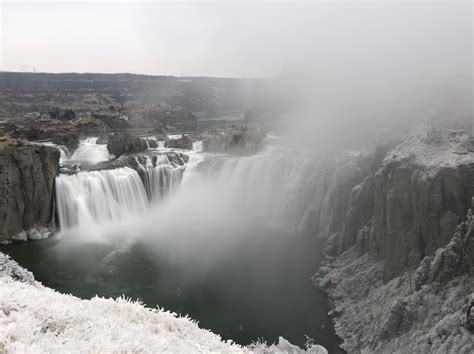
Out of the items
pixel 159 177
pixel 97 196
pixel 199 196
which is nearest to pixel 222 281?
pixel 199 196

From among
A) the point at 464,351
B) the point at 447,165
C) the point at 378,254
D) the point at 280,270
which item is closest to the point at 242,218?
the point at 280,270

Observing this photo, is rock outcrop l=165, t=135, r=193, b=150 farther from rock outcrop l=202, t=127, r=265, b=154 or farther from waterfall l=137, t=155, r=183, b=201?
waterfall l=137, t=155, r=183, b=201

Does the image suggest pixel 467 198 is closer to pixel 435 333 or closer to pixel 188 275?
pixel 435 333

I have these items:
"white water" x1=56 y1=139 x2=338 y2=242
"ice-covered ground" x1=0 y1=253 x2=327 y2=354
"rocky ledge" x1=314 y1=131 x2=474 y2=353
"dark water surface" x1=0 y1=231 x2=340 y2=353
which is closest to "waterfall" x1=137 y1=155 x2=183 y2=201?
"white water" x1=56 y1=139 x2=338 y2=242

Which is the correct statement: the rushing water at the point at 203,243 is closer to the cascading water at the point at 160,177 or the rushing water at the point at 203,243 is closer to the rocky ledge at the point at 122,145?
the cascading water at the point at 160,177

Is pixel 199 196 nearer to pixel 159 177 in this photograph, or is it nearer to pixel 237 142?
pixel 159 177
